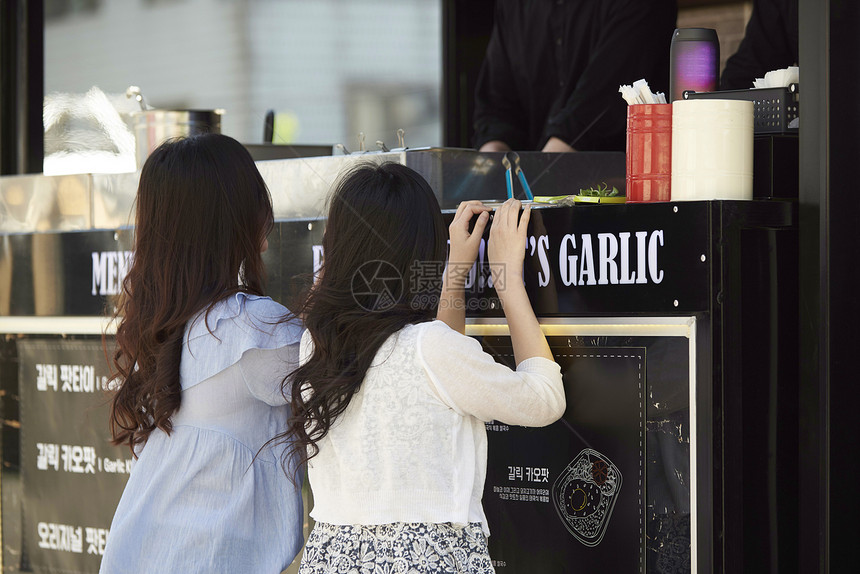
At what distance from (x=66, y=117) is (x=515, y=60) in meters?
1.43

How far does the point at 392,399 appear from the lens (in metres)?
1.55

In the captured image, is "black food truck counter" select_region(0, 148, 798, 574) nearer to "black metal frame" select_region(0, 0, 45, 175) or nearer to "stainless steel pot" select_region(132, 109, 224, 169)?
"stainless steel pot" select_region(132, 109, 224, 169)

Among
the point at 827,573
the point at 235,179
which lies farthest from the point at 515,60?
the point at 827,573

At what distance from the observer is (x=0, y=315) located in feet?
9.29

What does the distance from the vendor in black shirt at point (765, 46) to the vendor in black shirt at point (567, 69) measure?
0.80ft

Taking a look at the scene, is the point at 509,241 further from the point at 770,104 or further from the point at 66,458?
the point at 66,458

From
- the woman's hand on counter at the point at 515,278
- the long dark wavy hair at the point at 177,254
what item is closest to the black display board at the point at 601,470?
the woman's hand on counter at the point at 515,278

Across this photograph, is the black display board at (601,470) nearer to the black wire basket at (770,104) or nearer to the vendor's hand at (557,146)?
the black wire basket at (770,104)

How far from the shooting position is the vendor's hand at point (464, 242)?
1855 mm

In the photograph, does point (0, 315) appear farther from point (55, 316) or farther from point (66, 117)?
point (66, 117)

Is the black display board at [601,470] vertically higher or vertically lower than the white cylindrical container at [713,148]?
lower

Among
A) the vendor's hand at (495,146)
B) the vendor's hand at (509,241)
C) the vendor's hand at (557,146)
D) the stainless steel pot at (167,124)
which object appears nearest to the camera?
the vendor's hand at (509,241)

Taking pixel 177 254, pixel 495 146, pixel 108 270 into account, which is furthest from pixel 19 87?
pixel 177 254

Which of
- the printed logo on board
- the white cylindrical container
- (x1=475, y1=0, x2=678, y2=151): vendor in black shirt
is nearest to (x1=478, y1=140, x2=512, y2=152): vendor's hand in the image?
(x1=475, y1=0, x2=678, y2=151): vendor in black shirt
